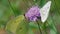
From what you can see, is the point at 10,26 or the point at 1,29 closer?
the point at 10,26

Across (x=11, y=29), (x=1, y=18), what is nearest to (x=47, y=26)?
(x=11, y=29)

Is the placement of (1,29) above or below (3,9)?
below

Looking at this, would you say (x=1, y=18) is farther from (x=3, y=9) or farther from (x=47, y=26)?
(x=47, y=26)

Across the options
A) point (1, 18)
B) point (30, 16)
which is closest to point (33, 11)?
point (30, 16)

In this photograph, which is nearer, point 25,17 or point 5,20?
point 25,17

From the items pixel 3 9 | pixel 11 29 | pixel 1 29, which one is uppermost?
pixel 3 9

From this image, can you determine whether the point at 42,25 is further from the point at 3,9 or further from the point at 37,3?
the point at 3,9

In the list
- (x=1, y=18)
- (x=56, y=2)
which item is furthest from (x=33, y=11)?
(x=1, y=18)

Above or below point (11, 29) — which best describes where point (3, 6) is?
above
